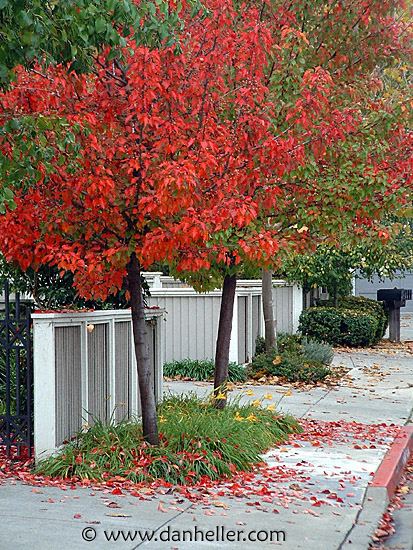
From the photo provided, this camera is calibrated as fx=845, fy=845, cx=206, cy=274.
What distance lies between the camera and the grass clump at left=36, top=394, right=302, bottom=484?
24.3 feet

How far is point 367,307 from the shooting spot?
868 inches

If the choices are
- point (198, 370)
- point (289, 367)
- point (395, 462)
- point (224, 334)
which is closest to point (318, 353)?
point (289, 367)

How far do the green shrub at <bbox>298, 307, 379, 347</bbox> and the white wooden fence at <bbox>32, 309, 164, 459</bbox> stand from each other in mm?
10956

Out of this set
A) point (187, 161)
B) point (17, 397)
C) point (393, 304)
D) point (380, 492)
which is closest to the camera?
point (187, 161)

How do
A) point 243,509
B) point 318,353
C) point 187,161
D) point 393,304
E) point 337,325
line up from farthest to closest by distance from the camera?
point 393,304 → point 337,325 → point 318,353 → point 187,161 → point 243,509

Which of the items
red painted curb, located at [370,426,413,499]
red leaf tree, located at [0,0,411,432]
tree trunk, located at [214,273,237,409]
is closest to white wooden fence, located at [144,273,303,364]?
tree trunk, located at [214,273,237,409]

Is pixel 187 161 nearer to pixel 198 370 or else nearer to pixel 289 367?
pixel 198 370

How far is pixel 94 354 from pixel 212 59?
3156mm

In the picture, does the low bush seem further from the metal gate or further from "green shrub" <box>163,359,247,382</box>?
the metal gate

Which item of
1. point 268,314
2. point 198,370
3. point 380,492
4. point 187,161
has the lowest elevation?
point 380,492

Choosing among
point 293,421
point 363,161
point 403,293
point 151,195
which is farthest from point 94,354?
point 403,293

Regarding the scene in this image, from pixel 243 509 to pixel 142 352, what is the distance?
206 cm

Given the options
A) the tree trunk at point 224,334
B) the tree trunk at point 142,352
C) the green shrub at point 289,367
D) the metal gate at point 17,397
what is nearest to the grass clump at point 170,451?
the tree trunk at point 142,352

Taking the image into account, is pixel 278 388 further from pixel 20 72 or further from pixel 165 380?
pixel 20 72
